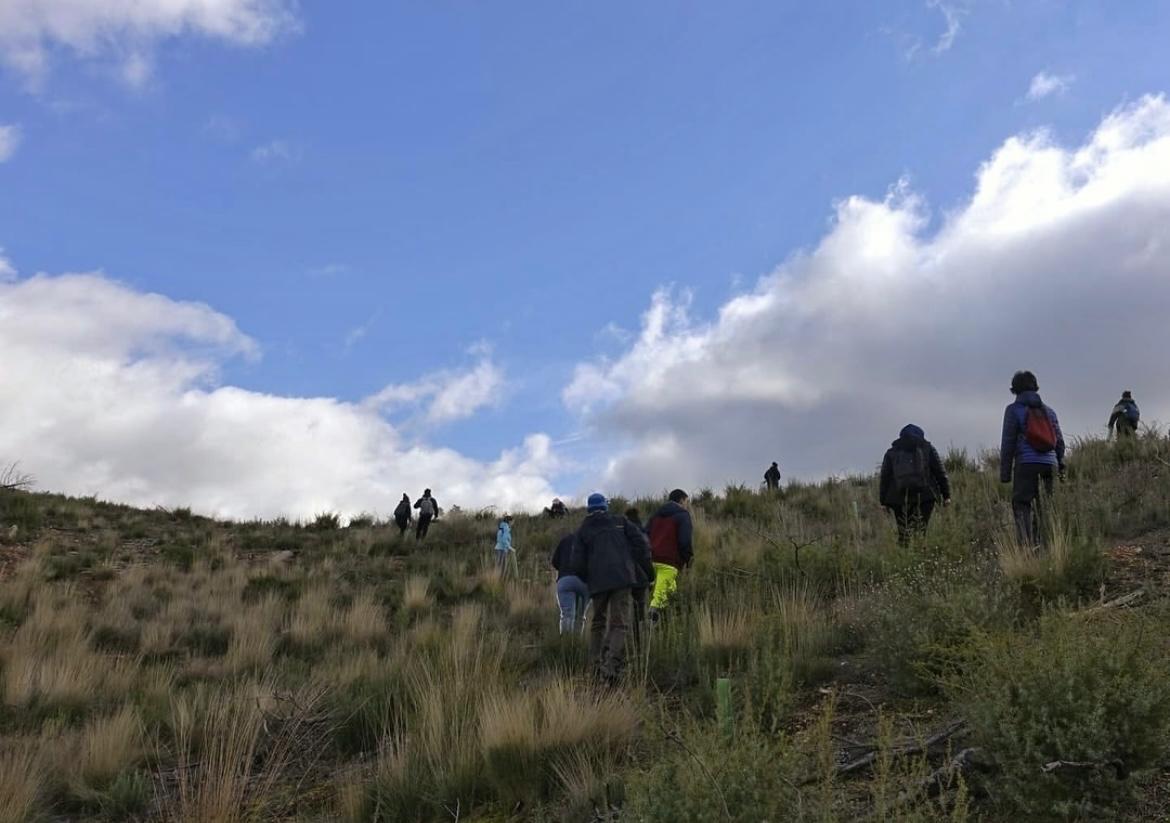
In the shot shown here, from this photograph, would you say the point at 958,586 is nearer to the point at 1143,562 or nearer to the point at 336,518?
the point at 1143,562

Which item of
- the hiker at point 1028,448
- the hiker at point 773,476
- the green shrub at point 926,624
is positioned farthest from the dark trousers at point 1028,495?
the hiker at point 773,476

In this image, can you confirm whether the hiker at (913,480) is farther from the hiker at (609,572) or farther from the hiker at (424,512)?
the hiker at (424,512)

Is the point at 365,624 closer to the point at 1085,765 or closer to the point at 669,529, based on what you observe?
the point at 669,529

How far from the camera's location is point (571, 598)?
10.2 m

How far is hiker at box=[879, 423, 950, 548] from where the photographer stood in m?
9.62

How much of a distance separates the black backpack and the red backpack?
1.52 m

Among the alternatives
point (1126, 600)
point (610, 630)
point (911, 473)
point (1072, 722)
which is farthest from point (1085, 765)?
point (911, 473)

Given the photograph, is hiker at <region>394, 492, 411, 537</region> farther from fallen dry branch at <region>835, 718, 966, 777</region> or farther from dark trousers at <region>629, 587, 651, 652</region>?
fallen dry branch at <region>835, 718, 966, 777</region>

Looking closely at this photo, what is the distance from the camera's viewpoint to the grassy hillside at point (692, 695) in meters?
3.66

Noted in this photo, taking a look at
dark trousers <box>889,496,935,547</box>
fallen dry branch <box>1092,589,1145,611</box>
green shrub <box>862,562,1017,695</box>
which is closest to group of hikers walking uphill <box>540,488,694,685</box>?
green shrub <box>862,562,1017,695</box>

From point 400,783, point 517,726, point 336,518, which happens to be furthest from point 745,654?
point 336,518

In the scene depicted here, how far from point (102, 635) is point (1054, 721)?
1345 centimetres

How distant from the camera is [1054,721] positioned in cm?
367

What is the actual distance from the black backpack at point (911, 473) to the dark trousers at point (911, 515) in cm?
14
